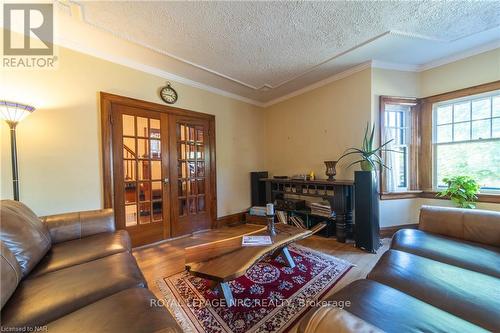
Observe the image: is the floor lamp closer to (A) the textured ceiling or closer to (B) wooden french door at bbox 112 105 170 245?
(B) wooden french door at bbox 112 105 170 245

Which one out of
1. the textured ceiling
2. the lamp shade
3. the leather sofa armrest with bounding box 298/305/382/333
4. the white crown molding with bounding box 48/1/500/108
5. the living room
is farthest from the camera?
the white crown molding with bounding box 48/1/500/108

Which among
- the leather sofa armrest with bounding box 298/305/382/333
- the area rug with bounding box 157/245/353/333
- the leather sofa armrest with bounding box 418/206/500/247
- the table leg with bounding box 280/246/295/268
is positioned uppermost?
the leather sofa armrest with bounding box 298/305/382/333

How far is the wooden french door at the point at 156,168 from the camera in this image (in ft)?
8.43

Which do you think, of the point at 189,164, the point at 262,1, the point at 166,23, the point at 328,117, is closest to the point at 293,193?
the point at 328,117

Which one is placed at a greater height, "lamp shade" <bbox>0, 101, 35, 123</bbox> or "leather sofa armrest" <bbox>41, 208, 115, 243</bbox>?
"lamp shade" <bbox>0, 101, 35, 123</bbox>

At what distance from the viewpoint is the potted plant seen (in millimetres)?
2416

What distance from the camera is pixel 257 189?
405 centimetres

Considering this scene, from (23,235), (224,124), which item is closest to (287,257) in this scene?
(23,235)

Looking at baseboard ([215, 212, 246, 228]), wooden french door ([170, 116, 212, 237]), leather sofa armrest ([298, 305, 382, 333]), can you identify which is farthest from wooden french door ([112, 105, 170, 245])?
leather sofa armrest ([298, 305, 382, 333])

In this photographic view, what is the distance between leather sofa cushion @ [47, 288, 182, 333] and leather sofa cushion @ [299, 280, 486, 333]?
1.90ft

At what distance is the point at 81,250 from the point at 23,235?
356 mm

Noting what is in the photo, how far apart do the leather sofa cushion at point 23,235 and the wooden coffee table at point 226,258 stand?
973 millimetres

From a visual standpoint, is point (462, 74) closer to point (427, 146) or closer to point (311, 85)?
point (427, 146)

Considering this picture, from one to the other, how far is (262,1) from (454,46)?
2.58m
